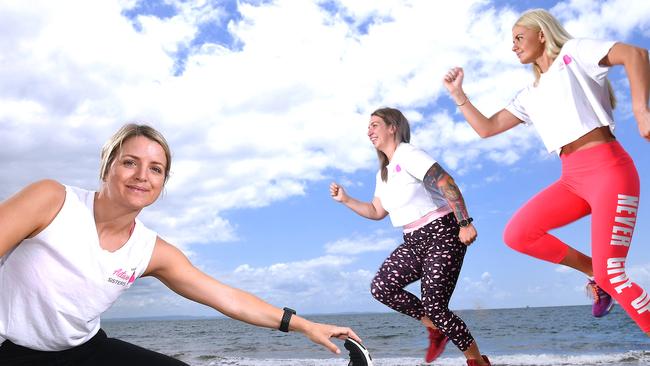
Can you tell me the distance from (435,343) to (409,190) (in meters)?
→ 1.41

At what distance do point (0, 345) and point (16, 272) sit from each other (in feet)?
1.31

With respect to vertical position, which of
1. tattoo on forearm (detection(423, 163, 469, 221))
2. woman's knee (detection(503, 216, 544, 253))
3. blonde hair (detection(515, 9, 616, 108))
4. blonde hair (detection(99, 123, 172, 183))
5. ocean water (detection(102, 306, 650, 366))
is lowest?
ocean water (detection(102, 306, 650, 366))

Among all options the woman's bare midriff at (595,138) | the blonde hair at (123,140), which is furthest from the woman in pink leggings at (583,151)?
the blonde hair at (123,140)

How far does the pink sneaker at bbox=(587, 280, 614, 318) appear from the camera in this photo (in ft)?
15.3

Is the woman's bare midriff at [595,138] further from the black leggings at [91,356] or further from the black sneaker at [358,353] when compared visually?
the black leggings at [91,356]

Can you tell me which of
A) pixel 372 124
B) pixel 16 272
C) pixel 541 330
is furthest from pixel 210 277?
pixel 541 330

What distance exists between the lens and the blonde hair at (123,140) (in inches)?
115

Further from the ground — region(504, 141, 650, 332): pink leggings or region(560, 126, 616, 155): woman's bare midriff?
region(560, 126, 616, 155): woman's bare midriff

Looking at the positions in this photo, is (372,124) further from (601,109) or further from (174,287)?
(174,287)

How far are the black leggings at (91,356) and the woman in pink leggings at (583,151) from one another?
9.25 feet

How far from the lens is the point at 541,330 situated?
27578 millimetres

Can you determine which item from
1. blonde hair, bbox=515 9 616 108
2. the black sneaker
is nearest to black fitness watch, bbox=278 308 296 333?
the black sneaker

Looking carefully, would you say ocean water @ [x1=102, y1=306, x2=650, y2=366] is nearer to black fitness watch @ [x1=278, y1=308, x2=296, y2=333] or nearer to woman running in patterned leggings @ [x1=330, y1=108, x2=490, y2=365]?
woman running in patterned leggings @ [x1=330, y1=108, x2=490, y2=365]

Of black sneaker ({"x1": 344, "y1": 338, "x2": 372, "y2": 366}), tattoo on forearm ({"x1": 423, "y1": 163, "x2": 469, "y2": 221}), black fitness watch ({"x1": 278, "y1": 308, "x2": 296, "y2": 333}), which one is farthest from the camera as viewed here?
tattoo on forearm ({"x1": 423, "y1": 163, "x2": 469, "y2": 221})
